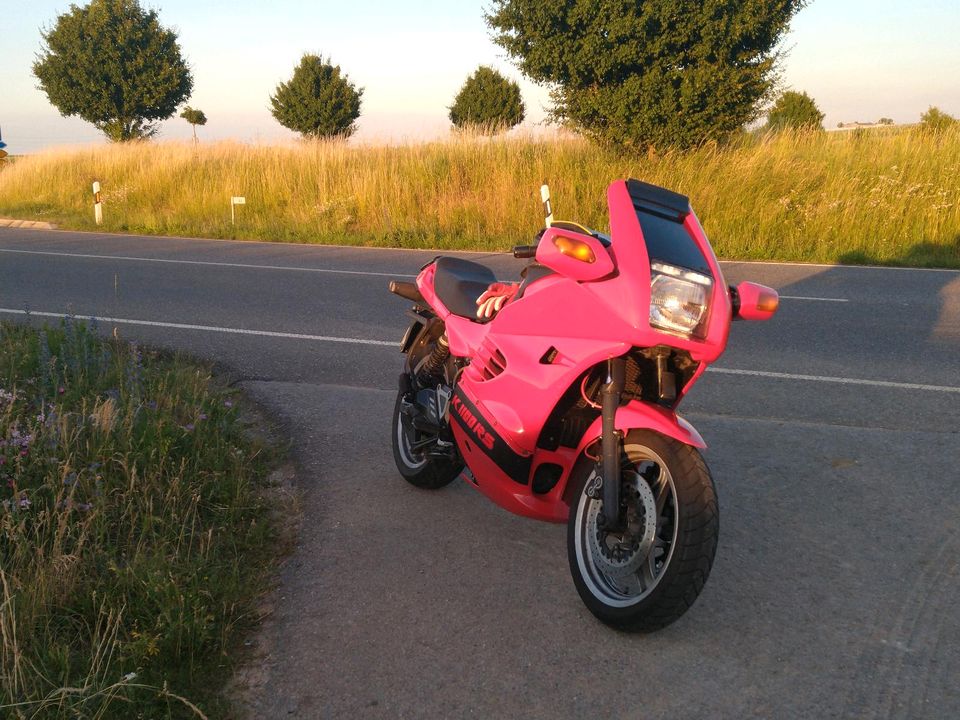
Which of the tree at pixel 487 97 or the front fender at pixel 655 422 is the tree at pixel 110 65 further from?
the front fender at pixel 655 422

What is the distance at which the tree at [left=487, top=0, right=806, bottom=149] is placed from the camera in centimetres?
1733

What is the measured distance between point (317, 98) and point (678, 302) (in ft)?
119

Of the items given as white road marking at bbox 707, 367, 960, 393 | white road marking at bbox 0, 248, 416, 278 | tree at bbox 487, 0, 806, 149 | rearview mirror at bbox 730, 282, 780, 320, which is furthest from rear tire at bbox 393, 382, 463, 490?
tree at bbox 487, 0, 806, 149

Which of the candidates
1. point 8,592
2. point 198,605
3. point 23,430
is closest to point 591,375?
point 198,605

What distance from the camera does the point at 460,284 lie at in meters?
4.42

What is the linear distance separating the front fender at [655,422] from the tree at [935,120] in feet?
58.6

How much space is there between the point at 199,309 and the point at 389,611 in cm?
679

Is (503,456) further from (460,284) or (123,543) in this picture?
(123,543)

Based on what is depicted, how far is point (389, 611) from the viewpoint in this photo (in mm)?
3467

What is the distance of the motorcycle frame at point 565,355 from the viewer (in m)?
3.12

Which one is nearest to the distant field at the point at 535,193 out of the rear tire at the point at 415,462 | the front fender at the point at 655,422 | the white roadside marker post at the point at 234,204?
the white roadside marker post at the point at 234,204

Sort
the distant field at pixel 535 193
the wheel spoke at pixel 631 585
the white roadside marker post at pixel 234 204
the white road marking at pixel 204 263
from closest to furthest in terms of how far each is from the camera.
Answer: the wheel spoke at pixel 631 585, the white road marking at pixel 204 263, the distant field at pixel 535 193, the white roadside marker post at pixel 234 204

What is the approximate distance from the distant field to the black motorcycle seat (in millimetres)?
10569

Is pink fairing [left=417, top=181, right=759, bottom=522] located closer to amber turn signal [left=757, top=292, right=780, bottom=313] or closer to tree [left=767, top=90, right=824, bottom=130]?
amber turn signal [left=757, top=292, right=780, bottom=313]
